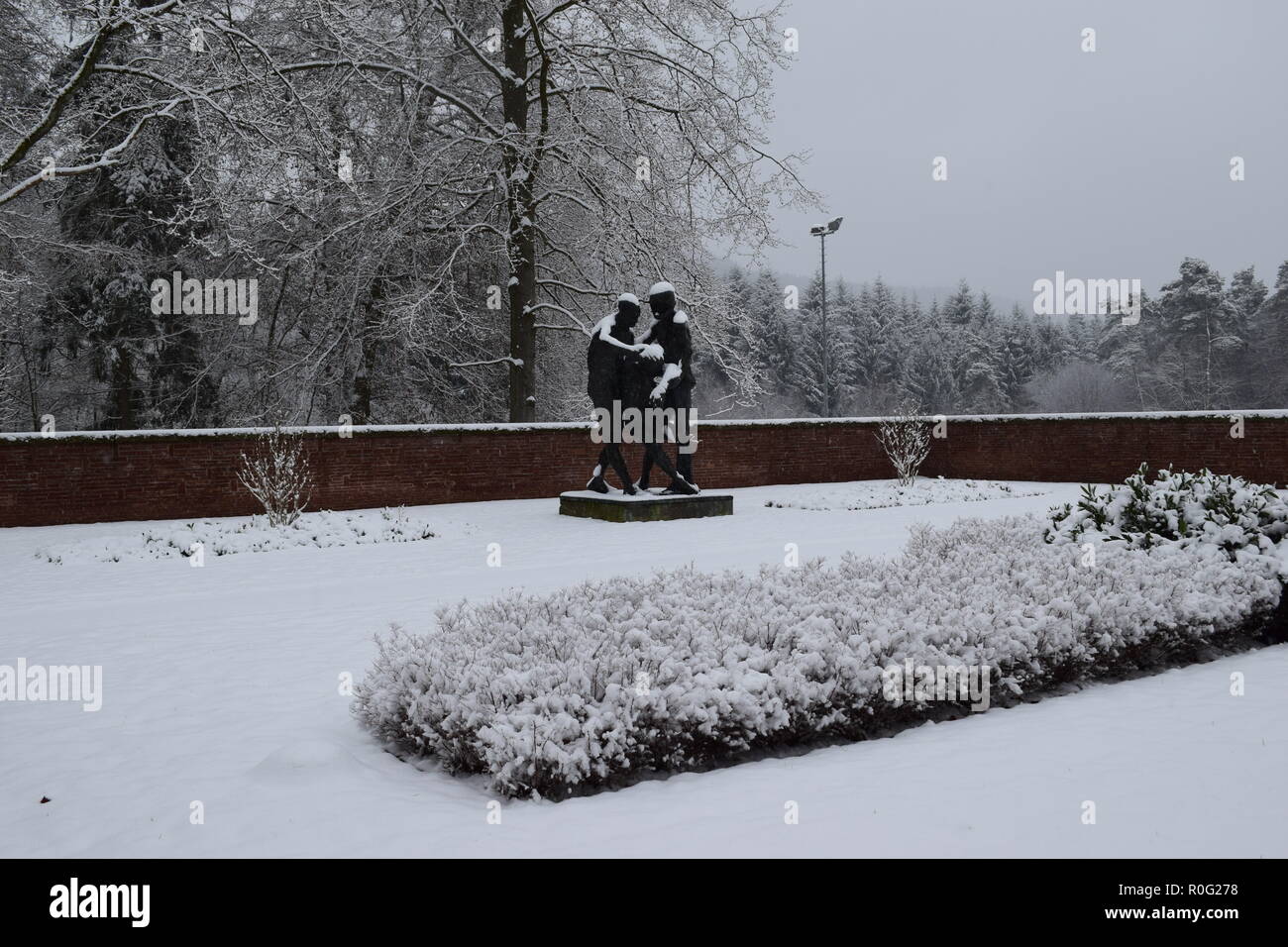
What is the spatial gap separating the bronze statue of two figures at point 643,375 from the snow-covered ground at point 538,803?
7769 millimetres

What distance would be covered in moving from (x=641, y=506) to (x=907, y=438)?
29.4ft

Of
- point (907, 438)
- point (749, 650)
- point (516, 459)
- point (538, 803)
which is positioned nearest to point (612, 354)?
point (516, 459)

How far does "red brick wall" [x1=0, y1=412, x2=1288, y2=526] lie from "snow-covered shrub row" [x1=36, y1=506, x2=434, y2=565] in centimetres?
202

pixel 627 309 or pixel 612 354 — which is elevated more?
pixel 627 309

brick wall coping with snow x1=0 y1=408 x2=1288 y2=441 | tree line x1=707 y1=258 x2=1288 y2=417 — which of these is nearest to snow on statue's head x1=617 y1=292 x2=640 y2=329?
brick wall coping with snow x1=0 y1=408 x2=1288 y2=441

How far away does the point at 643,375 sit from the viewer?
46.9 ft

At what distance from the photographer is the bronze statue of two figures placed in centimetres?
1415

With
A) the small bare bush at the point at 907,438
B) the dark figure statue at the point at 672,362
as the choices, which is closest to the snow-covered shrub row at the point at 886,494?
the small bare bush at the point at 907,438

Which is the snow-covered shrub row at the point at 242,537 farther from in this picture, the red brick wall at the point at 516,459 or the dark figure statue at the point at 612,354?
the dark figure statue at the point at 612,354

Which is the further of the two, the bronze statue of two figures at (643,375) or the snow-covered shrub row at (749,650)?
the bronze statue of two figures at (643,375)

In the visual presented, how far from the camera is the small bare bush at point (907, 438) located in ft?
65.7

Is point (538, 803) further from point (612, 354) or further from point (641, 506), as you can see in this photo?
point (612, 354)
